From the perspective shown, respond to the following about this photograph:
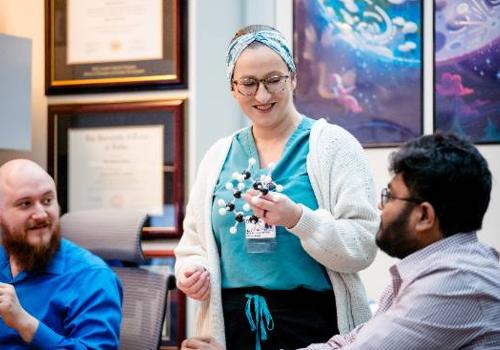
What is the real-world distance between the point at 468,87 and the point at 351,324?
1.39 meters

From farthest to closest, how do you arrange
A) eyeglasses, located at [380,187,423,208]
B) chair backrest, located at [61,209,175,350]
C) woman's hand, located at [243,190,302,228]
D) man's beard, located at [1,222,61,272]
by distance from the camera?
chair backrest, located at [61,209,175,350] < man's beard, located at [1,222,61,272] < woman's hand, located at [243,190,302,228] < eyeglasses, located at [380,187,423,208]

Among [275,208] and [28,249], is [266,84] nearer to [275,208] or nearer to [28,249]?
[275,208]

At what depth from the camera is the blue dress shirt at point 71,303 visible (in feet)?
6.78

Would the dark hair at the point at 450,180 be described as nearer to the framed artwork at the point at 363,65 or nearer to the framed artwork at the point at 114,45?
the framed artwork at the point at 363,65

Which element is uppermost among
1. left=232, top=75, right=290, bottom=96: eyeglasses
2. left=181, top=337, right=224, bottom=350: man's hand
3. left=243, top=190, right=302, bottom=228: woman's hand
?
left=232, top=75, right=290, bottom=96: eyeglasses

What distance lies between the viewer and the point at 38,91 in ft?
11.0

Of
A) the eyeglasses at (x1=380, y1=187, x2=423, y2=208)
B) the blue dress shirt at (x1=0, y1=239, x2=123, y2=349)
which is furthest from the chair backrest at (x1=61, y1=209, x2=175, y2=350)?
the eyeglasses at (x1=380, y1=187, x2=423, y2=208)

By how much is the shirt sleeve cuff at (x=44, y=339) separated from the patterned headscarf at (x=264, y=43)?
30.9 inches

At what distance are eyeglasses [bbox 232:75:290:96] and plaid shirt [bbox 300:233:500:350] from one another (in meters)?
0.62

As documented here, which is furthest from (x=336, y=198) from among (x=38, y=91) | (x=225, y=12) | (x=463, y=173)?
(x=38, y=91)

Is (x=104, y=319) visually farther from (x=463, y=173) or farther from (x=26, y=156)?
(x=26, y=156)

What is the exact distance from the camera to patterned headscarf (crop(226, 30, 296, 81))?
6.53 ft

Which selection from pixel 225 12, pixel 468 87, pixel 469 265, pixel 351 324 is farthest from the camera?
pixel 225 12

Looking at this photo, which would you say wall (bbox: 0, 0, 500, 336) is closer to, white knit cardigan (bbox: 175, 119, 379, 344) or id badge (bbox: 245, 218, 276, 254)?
white knit cardigan (bbox: 175, 119, 379, 344)
